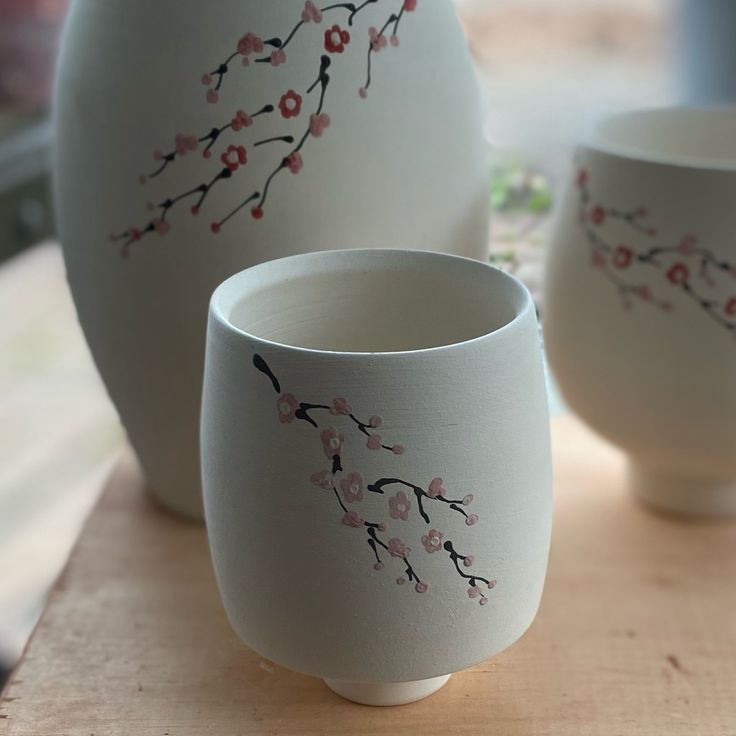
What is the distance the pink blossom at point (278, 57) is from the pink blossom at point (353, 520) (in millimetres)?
178

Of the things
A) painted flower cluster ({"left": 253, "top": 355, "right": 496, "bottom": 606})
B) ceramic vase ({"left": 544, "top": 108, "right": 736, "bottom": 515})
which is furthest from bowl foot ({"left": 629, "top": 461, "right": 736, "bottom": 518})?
painted flower cluster ({"left": 253, "top": 355, "right": 496, "bottom": 606})

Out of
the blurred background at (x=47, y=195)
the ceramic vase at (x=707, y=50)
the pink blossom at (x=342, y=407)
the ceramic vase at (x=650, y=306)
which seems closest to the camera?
the pink blossom at (x=342, y=407)

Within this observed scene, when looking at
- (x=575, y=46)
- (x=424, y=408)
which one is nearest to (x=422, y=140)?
(x=424, y=408)

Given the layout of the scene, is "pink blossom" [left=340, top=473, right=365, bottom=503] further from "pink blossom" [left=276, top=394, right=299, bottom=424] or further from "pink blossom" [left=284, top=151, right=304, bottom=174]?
"pink blossom" [left=284, top=151, right=304, bottom=174]

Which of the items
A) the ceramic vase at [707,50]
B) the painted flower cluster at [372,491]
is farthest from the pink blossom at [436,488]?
the ceramic vase at [707,50]

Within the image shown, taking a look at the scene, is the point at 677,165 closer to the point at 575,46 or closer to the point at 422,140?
the point at 422,140

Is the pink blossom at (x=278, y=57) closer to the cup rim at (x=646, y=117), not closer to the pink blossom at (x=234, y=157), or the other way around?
the pink blossom at (x=234, y=157)

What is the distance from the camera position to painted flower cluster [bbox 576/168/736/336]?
1.49 feet

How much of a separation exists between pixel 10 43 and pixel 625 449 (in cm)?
103

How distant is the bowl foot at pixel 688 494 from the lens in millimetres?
536

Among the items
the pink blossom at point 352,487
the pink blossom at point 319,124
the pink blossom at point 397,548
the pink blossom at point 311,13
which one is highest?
the pink blossom at point 311,13

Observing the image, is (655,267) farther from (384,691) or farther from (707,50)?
(707,50)

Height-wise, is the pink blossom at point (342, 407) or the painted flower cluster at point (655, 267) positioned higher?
the pink blossom at point (342, 407)

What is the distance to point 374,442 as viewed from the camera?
0.33m
